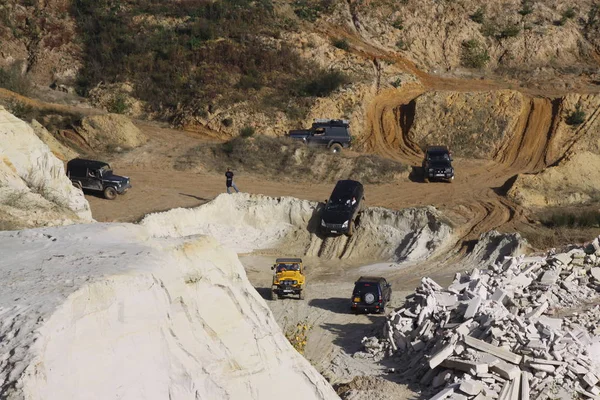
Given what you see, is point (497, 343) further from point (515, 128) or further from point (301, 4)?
point (301, 4)

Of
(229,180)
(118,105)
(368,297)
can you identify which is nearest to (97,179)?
(229,180)

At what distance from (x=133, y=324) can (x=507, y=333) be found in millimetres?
12933

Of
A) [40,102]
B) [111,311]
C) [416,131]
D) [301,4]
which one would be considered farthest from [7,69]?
[111,311]

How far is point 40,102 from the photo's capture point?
169ft

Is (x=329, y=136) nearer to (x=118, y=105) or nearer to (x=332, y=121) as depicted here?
(x=332, y=121)

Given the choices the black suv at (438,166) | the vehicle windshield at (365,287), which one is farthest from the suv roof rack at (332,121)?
the vehicle windshield at (365,287)

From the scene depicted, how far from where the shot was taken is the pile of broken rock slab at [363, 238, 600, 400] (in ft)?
71.6

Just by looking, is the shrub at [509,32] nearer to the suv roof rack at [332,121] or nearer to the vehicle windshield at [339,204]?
the suv roof rack at [332,121]

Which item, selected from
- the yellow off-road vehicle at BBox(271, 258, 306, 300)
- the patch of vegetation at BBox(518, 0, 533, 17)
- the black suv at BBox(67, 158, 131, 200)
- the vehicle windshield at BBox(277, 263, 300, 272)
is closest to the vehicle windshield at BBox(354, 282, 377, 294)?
the yellow off-road vehicle at BBox(271, 258, 306, 300)

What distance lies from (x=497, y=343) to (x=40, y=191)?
1722cm

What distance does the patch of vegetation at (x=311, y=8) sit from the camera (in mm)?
60188

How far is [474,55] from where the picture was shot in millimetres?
58938

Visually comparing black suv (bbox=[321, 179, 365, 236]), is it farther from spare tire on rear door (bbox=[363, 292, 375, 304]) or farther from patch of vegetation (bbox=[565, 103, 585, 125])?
patch of vegetation (bbox=[565, 103, 585, 125])

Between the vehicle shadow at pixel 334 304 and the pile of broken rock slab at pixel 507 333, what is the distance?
3953mm
